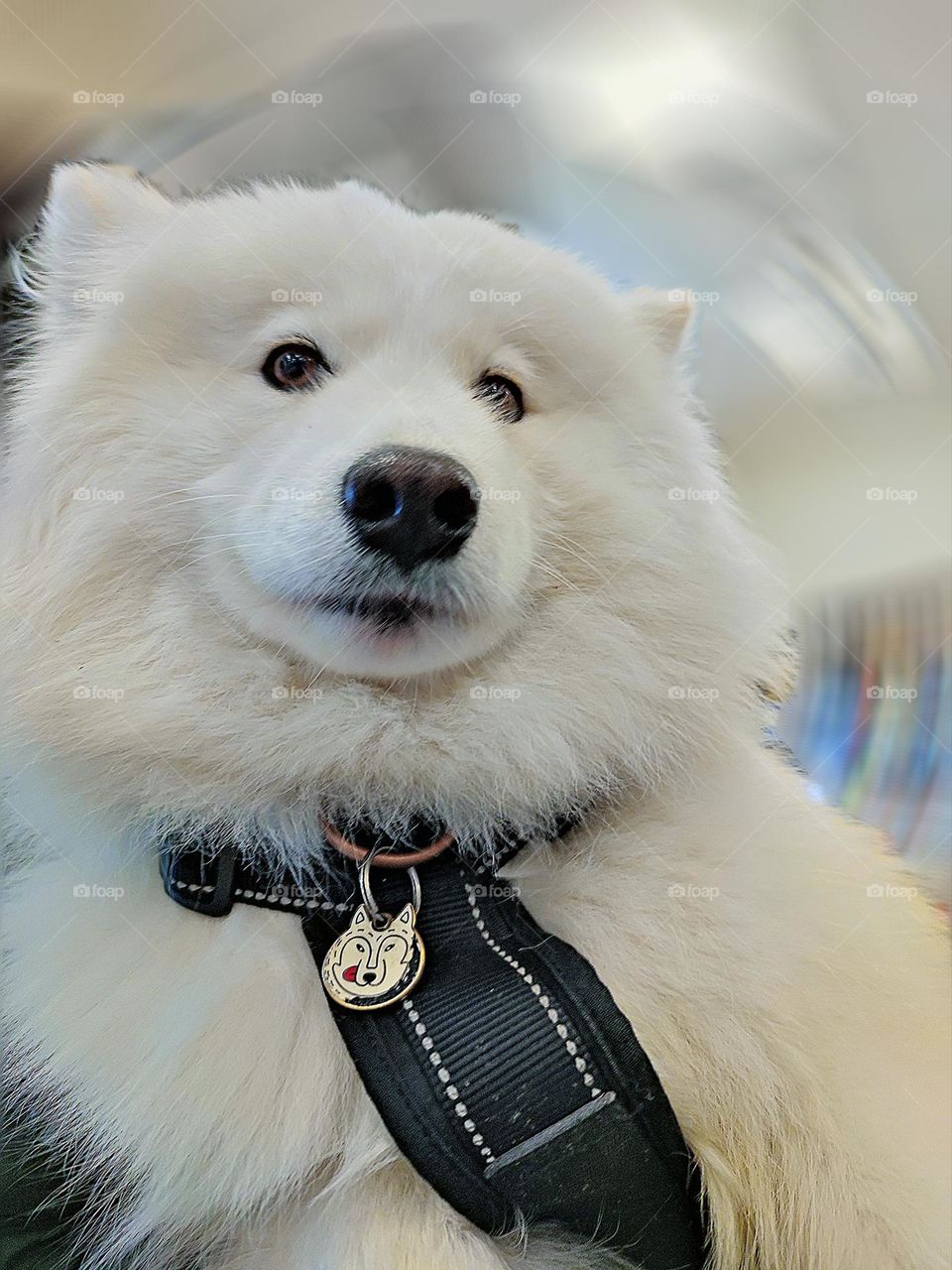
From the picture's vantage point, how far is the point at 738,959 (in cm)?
94

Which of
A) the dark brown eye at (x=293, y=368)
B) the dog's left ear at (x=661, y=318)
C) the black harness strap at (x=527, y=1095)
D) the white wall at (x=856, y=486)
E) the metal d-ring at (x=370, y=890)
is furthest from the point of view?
the white wall at (x=856, y=486)

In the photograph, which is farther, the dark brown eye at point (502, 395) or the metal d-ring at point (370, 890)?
the dark brown eye at point (502, 395)

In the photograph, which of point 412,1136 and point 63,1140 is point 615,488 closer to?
point 412,1136

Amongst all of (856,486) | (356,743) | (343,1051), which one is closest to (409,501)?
(356,743)

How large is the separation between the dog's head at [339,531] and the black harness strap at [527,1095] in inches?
8.0

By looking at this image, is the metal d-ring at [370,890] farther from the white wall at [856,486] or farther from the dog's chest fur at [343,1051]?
the white wall at [856,486]

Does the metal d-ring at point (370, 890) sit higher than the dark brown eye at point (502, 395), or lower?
lower

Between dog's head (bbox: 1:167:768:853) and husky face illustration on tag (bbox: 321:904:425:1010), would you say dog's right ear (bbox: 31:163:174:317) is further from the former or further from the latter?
husky face illustration on tag (bbox: 321:904:425:1010)

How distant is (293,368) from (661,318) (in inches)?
22.9

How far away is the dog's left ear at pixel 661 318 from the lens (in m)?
1.25

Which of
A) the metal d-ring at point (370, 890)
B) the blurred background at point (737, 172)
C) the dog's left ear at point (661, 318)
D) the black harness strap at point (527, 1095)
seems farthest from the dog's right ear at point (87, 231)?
the black harness strap at point (527, 1095)

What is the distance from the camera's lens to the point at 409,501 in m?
0.84

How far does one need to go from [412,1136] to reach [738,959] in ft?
1.34

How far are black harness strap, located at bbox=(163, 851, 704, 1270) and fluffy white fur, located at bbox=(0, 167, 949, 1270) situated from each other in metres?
0.06
